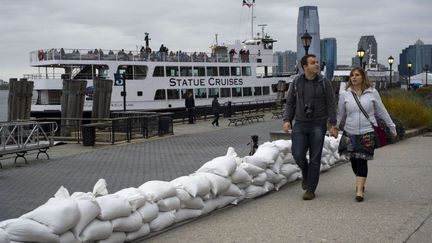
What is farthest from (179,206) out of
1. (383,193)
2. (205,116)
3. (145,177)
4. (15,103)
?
(205,116)

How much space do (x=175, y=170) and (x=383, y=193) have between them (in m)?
4.91

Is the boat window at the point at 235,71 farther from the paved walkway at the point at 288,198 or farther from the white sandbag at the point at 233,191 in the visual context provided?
the white sandbag at the point at 233,191

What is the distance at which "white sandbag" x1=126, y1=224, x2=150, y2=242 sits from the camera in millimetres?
5332

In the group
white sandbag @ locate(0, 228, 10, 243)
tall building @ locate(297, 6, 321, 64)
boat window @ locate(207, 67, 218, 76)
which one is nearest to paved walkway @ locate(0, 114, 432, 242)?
white sandbag @ locate(0, 228, 10, 243)

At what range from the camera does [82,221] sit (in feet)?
15.8

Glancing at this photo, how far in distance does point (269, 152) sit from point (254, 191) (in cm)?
79

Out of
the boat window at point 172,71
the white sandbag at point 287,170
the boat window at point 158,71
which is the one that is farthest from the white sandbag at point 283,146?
the boat window at point 172,71

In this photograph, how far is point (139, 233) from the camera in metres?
5.43

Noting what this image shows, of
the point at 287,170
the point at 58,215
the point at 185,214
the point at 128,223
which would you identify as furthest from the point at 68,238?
the point at 287,170

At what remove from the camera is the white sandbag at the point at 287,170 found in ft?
26.6

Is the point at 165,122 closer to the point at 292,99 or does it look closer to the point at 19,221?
the point at 292,99

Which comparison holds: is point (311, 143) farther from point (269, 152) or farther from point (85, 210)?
point (85, 210)

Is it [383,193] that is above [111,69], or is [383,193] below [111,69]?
below

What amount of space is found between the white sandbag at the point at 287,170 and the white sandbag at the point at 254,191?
71cm
